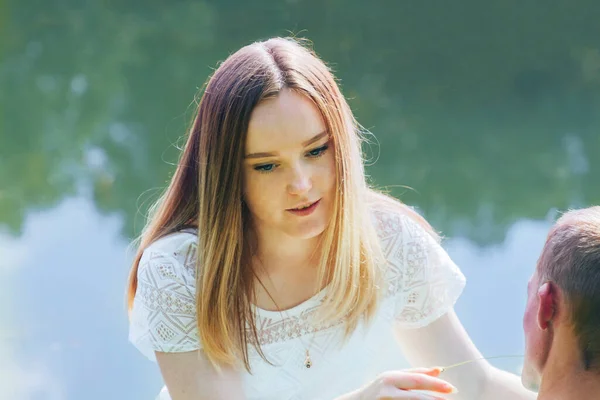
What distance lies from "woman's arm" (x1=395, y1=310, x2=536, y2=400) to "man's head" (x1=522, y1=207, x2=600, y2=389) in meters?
0.57

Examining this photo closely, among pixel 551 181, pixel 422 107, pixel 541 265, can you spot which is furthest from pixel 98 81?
pixel 541 265

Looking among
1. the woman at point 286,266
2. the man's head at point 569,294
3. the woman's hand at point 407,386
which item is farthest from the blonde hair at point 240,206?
the man's head at point 569,294

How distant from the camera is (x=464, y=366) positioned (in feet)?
5.90

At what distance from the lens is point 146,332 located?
5.56ft

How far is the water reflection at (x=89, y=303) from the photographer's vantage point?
3.42m

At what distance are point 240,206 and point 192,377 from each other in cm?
34

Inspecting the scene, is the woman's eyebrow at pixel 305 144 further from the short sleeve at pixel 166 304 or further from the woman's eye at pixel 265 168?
the short sleeve at pixel 166 304

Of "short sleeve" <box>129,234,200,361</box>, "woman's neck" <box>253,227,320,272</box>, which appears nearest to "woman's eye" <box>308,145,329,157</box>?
"woman's neck" <box>253,227,320,272</box>

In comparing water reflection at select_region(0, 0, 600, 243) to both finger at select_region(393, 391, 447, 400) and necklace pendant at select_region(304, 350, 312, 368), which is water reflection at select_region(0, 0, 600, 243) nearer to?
necklace pendant at select_region(304, 350, 312, 368)

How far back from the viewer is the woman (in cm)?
158

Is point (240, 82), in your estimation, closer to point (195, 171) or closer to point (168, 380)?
point (195, 171)

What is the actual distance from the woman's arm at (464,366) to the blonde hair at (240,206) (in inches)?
5.7

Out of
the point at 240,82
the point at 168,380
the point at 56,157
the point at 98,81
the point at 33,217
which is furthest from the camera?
the point at 98,81

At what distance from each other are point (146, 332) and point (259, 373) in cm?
27
